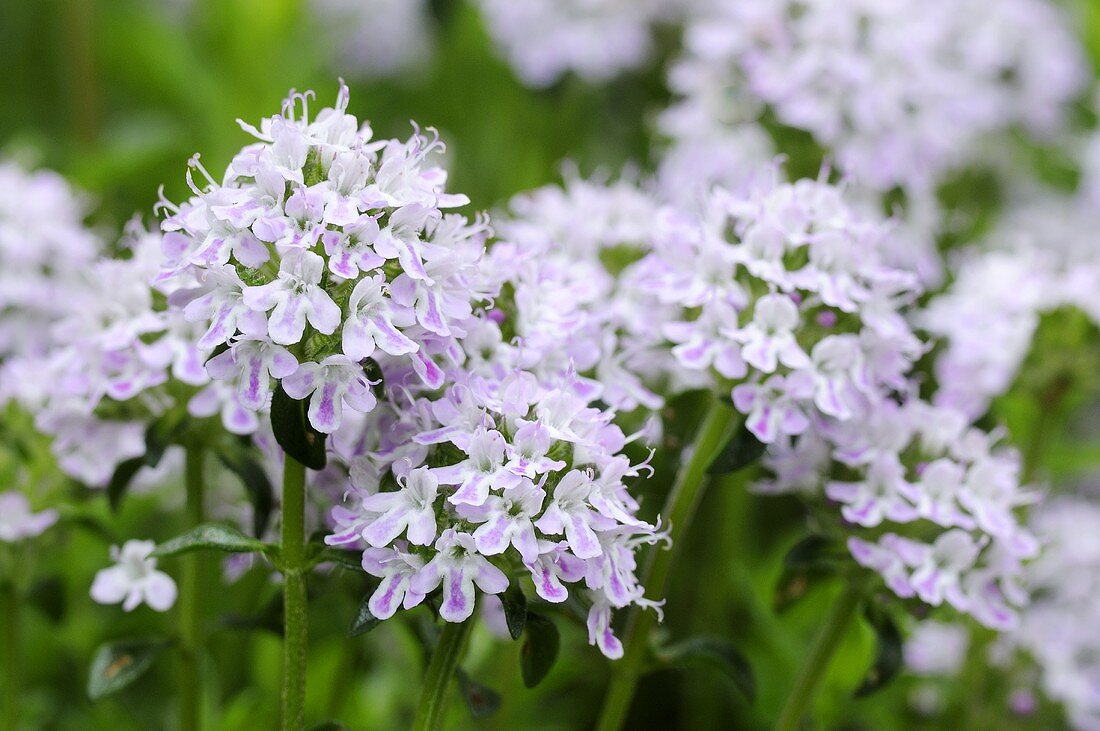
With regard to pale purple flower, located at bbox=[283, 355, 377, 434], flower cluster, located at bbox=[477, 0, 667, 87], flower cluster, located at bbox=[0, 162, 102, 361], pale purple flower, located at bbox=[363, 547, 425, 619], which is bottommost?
pale purple flower, located at bbox=[363, 547, 425, 619]

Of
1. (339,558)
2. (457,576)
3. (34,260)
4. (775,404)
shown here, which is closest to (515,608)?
(457,576)

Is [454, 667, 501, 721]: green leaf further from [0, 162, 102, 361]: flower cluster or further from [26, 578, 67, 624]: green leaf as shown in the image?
[0, 162, 102, 361]: flower cluster

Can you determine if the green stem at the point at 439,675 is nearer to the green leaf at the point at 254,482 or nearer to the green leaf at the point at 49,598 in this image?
the green leaf at the point at 254,482

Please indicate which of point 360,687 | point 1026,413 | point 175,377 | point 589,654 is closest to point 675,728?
point 589,654

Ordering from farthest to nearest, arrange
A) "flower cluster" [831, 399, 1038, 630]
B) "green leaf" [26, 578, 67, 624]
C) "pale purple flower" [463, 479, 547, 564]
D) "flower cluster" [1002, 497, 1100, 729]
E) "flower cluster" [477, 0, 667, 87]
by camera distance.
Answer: "flower cluster" [477, 0, 667, 87] → "flower cluster" [1002, 497, 1100, 729] → "green leaf" [26, 578, 67, 624] → "flower cluster" [831, 399, 1038, 630] → "pale purple flower" [463, 479, 547, 564]

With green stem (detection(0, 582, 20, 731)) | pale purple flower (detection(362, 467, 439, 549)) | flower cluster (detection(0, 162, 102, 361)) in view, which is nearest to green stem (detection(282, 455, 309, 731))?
pale purple flower (detection(362, 467, 439, 549))

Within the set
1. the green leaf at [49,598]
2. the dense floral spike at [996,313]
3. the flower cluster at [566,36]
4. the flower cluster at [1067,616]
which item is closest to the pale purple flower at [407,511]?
the green leaf at [49,598]
